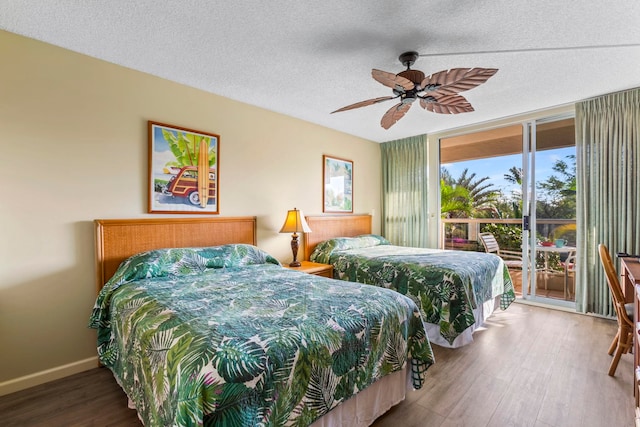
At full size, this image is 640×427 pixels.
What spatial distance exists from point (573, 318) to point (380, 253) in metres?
2.25

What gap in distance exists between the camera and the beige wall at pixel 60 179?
82.0 inches

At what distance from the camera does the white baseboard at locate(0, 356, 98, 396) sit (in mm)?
2045

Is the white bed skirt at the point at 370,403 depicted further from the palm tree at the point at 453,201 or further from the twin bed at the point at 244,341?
the palm tree at the point at 453,201

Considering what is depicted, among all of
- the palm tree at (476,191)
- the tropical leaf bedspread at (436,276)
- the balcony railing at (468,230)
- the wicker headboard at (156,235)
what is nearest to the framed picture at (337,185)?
the tropical leaf bedspread at (436,276)

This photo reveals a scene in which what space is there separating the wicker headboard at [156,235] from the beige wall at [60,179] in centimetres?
10

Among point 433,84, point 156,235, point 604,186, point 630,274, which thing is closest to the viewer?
point 630,274

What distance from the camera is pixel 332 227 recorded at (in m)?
4.36

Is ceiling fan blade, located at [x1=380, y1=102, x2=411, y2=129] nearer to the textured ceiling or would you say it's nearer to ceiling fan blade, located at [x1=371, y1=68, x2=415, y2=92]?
ceiling fan blade, located at [x1=371, y1=68, x2=415, y2=92]

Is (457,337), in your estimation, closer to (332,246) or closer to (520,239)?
(332,246)

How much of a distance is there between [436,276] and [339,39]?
7.09 feet

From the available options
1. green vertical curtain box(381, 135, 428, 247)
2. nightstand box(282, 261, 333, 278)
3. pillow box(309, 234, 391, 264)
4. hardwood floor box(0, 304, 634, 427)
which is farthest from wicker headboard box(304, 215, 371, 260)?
hardwood floor box(0, 304, 634, 427)

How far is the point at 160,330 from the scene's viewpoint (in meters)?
1.38

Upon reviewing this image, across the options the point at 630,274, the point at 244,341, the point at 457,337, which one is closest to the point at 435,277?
the point at 457,337

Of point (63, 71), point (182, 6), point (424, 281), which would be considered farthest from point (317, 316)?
point (63, 71)
